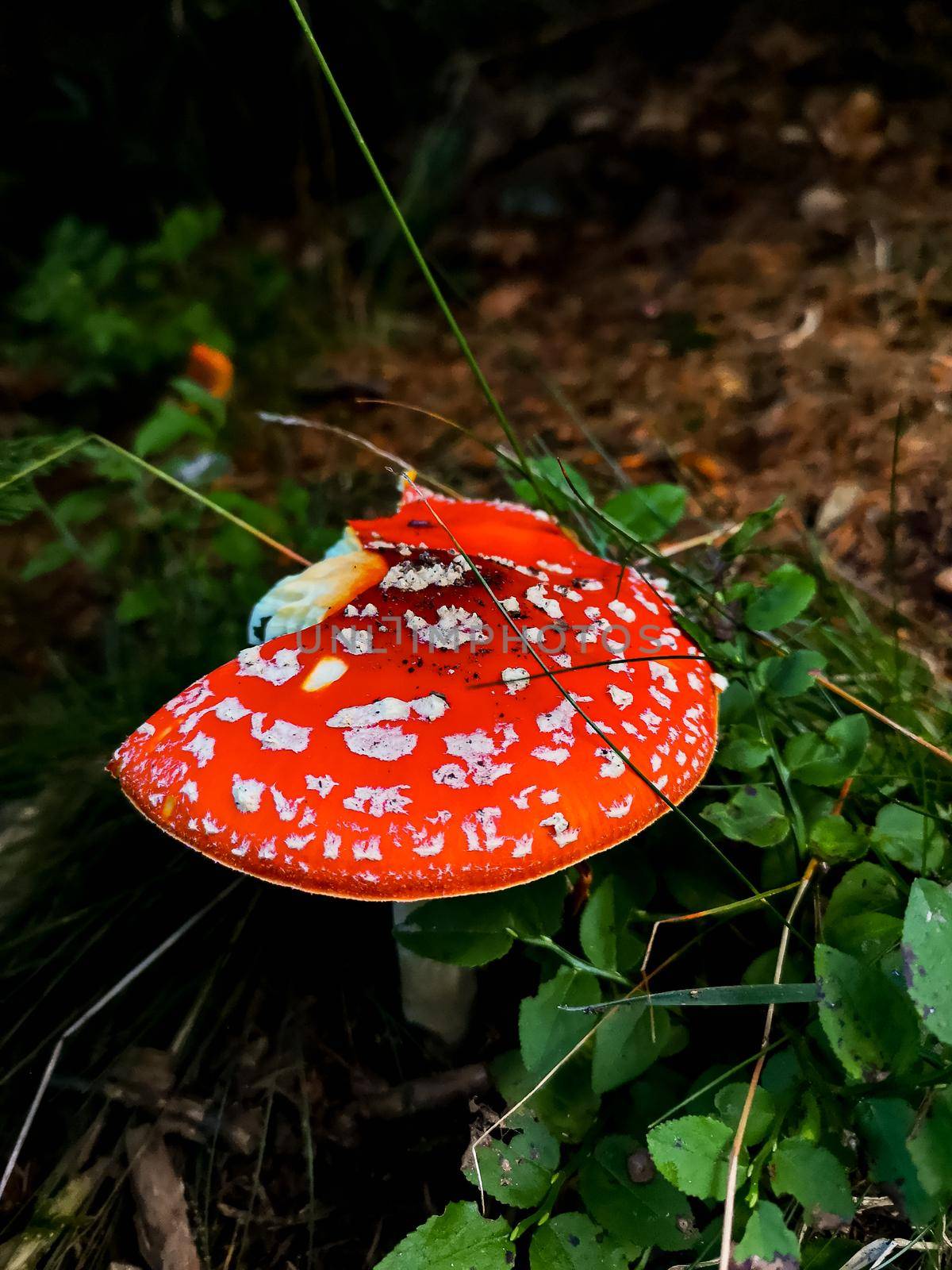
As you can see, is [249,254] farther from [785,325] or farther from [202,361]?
[785,325]

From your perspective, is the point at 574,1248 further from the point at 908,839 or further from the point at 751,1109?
the point at 908,839

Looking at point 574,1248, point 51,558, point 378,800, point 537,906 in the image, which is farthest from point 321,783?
point 51,558

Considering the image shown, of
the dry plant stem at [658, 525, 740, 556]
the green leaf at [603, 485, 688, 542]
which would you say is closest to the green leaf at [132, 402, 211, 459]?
the green leaf at [603, 485, 688, 542]

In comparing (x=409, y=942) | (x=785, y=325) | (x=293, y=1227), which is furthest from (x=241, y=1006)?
(x=785, y=325)

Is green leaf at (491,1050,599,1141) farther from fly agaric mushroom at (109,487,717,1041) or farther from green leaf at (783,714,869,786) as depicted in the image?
green leaf at (783,714,869,786)

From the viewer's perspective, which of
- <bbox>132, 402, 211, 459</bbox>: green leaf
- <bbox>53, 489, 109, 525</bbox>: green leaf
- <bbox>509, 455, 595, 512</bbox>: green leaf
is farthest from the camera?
<bbox>53, 489, 109, 525</bbox>: green leaf

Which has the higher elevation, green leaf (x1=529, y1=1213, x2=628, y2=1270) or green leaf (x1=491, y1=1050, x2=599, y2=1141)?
green leaf (x1=491, y1=1050, x2=599, y2=1141)
